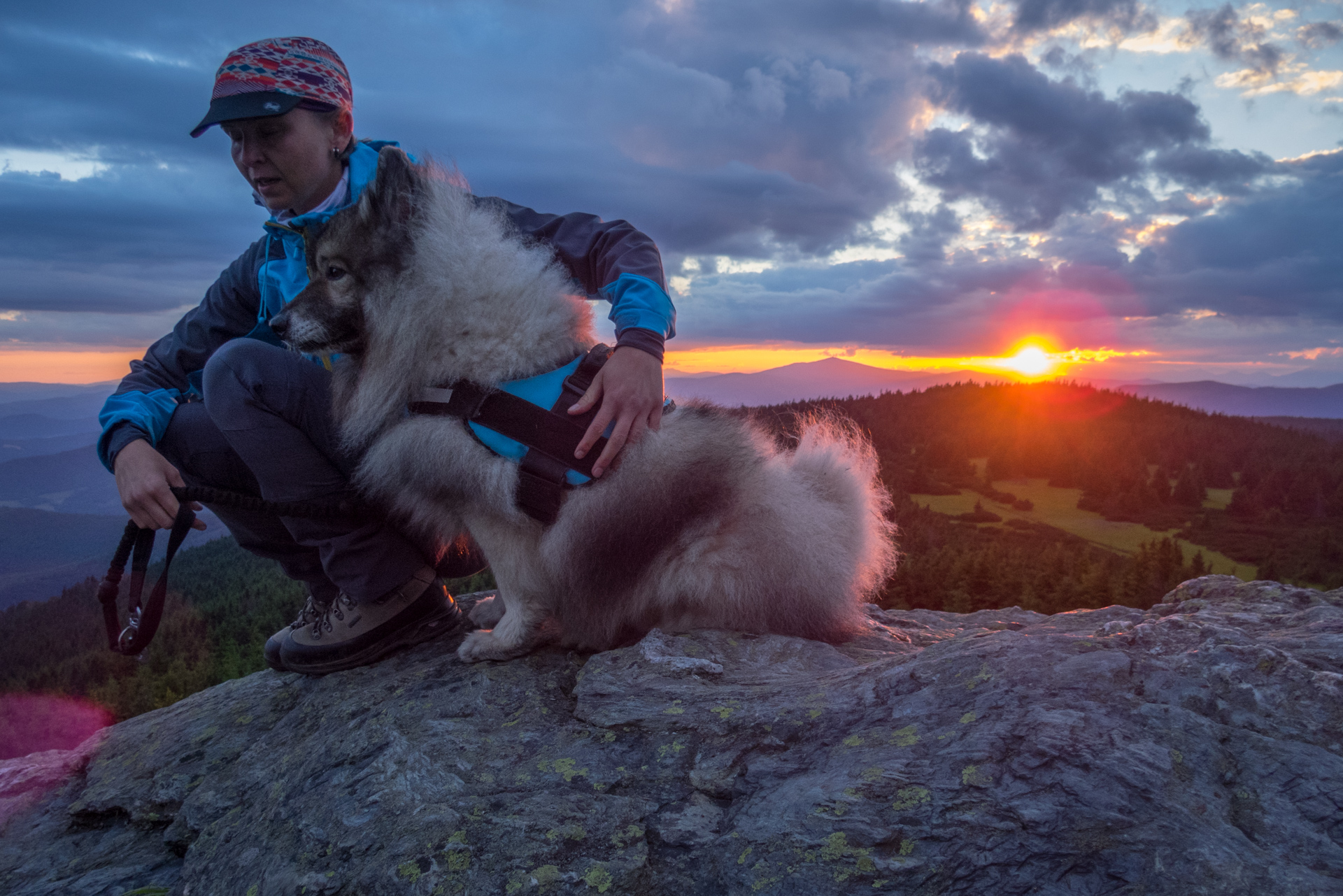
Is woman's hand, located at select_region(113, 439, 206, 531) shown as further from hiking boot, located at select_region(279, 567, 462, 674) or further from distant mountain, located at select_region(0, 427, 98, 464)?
distant mountain, located at select_region(0, 427, 98, 464)

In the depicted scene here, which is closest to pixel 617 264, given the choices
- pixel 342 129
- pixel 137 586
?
pixel 342 129

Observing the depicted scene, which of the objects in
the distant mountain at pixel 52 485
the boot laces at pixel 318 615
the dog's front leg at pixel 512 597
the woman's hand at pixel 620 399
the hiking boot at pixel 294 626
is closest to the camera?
the woman's hand at pixel 620 399

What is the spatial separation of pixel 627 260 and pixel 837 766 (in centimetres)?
250

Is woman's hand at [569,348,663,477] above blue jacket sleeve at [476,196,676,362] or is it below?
below

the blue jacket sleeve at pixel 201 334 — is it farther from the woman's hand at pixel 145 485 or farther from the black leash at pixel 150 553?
the black leash at pixel 150 553

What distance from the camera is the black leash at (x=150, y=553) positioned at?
134 inches

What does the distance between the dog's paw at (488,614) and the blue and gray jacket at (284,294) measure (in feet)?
5.91

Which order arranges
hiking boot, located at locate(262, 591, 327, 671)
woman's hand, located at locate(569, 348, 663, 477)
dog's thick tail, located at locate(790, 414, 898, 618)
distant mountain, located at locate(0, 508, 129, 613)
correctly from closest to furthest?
woman's hand, located at locate(569, 348, 663, 477) → dog's thick tail, located at locate(790, 414, 898, 618) → hiking boot, located at locate(262, 591, 327, 671) → distant mountain, located at locate(0, 508, 129, 613)

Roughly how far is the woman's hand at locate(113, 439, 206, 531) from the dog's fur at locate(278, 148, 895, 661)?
86 cm

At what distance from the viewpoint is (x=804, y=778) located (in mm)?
2051

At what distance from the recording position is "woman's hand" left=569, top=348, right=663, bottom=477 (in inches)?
118

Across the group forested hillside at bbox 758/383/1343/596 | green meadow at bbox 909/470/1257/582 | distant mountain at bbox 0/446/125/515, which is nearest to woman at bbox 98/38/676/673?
forested hillside at bbox 758/383/1343/596

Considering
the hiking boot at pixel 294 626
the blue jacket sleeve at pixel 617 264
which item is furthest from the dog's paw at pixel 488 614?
the blue jacket sleeve at pixel 617 264

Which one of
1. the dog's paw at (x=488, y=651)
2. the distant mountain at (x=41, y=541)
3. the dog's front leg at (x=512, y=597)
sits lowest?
the distant mountain at (x=41, y=541)
